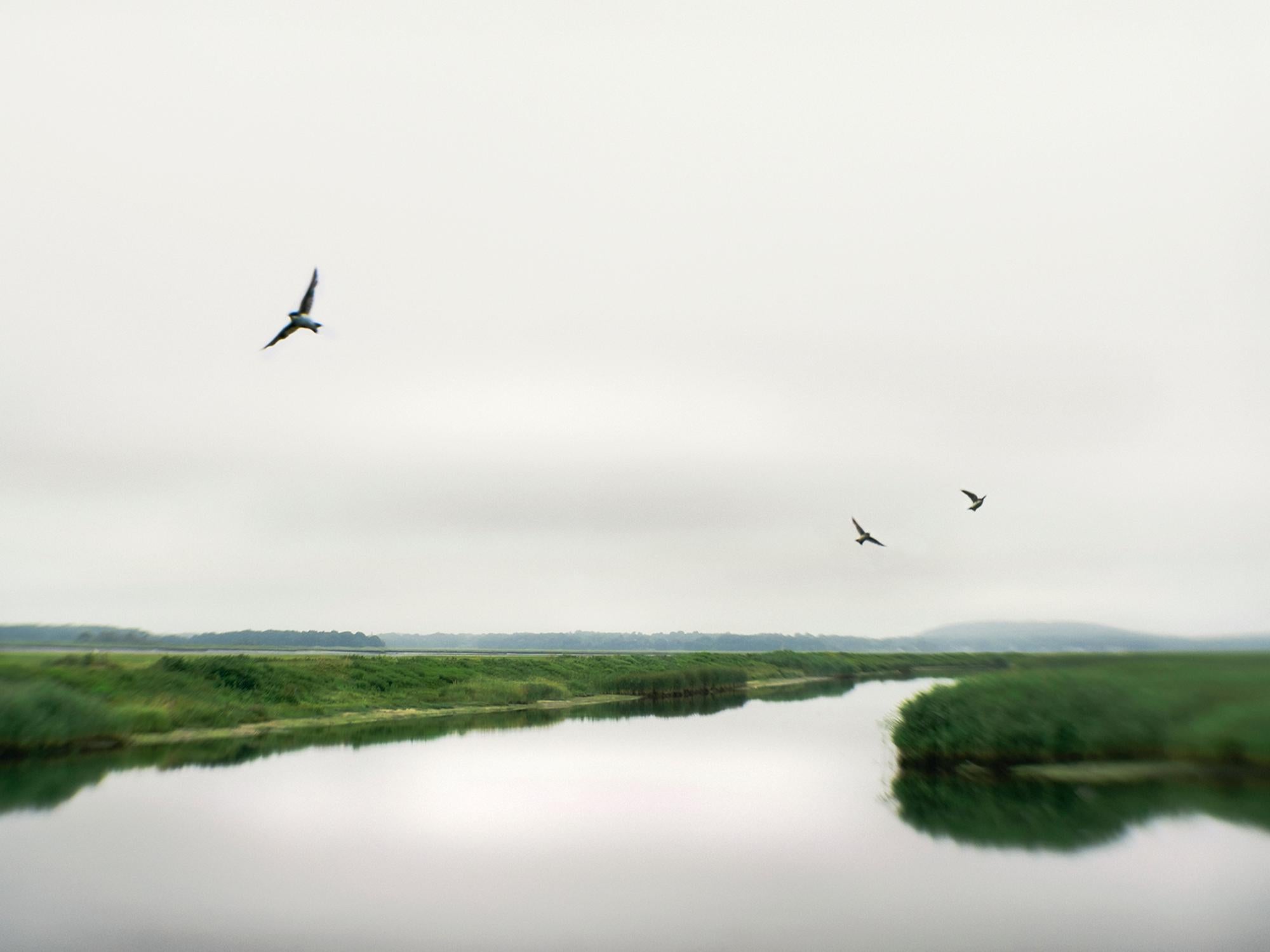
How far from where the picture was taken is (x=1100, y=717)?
105ft

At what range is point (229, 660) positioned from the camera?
5109 cm

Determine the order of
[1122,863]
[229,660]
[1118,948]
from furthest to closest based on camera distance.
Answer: [229,660]
[1122,863]
[1118,948]

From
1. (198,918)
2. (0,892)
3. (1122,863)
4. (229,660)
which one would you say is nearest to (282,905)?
(198,918)

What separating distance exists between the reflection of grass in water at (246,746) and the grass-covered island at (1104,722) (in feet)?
76.9

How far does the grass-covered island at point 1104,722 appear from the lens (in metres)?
29.1

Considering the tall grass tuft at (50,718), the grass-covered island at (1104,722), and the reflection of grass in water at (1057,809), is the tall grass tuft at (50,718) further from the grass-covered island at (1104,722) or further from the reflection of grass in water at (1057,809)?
the grass-covered island at (1104,722)

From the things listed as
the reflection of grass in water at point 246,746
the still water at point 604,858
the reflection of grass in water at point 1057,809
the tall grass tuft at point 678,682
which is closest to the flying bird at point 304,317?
the still water at point 604,858

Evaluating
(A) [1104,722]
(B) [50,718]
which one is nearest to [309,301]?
(B) [50,718]

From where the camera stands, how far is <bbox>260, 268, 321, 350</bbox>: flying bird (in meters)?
19.5

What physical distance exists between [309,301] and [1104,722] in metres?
30.4

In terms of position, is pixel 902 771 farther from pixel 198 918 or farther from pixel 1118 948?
pixel 198 918

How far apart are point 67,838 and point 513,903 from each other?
13003 millimetres

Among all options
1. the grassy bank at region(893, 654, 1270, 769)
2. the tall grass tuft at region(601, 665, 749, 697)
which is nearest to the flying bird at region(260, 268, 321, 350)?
the grassy bank at region(893, 654, 1270, 769)

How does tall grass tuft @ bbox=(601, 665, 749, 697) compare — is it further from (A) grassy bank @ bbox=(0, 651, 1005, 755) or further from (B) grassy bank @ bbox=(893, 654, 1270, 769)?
(B) grassy bank @ bbox=(893, 654, 1270, 769)
